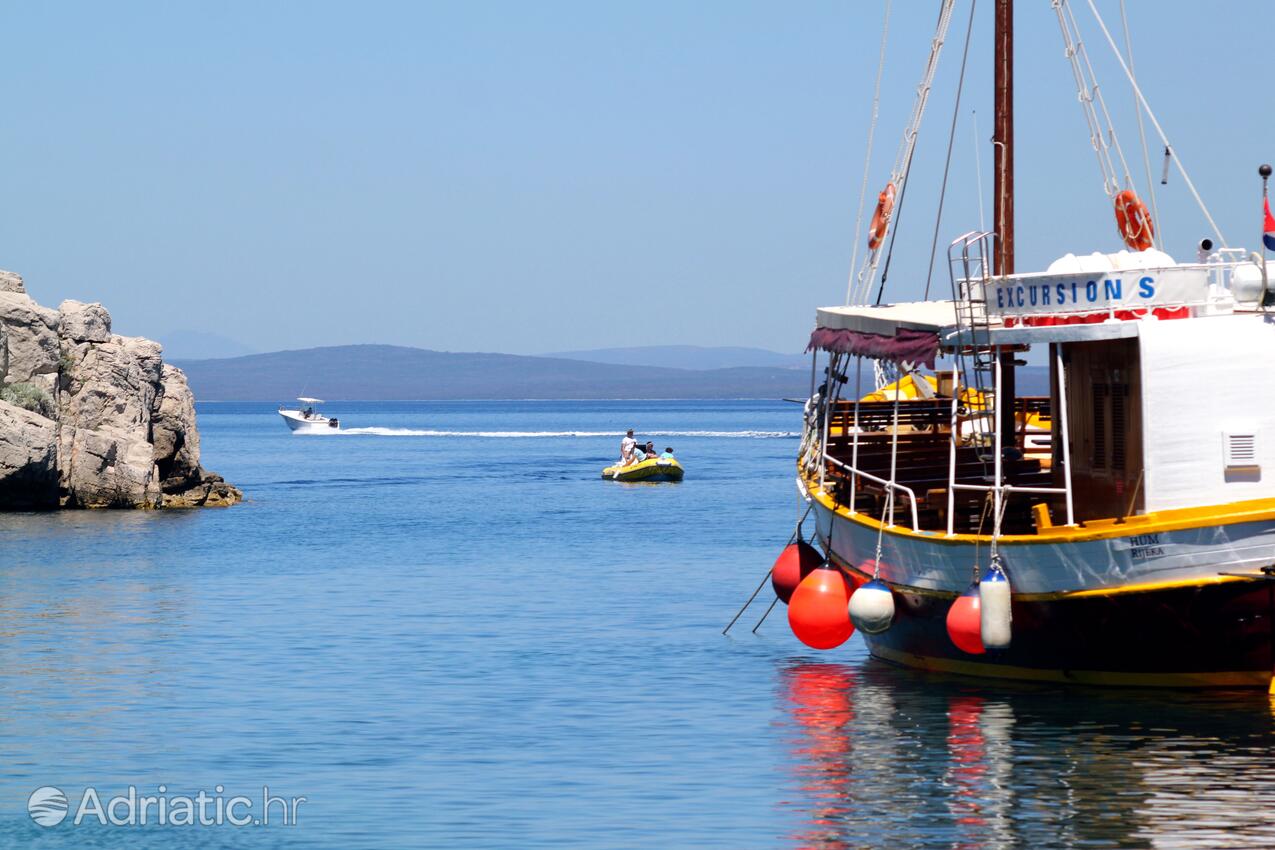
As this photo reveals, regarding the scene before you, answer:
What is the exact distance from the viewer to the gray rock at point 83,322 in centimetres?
6184

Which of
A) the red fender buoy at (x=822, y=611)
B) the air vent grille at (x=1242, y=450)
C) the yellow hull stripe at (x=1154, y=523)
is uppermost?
the air vent grille at (x=1242, y=450)

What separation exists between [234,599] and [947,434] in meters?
15.8

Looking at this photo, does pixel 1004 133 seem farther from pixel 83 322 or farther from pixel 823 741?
pixel 83 322

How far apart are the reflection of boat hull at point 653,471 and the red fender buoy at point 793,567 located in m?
52.1

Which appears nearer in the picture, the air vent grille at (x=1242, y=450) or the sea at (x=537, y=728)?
the sea at (x=537, y=728)

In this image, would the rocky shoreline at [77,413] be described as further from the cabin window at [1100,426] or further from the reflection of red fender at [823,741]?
the cabin window at [1100,426]

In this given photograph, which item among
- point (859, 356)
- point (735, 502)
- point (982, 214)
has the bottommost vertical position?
point (735, 502)

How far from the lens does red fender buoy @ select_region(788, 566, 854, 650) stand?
23219 millimetres

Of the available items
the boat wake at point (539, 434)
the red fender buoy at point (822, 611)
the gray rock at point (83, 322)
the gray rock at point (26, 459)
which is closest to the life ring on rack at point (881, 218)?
the red fender buoy at point (822, 611)

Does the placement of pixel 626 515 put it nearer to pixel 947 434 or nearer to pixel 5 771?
pixel 947 434

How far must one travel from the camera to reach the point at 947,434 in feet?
97.3

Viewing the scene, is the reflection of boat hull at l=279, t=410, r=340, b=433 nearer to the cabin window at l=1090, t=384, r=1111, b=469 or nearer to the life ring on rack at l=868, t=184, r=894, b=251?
the life ring on rack at l=868, t=184, r=894, b=251

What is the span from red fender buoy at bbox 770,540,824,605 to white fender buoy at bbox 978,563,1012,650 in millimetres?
6491

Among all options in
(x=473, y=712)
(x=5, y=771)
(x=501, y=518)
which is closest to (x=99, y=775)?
(x=5, y=771)
